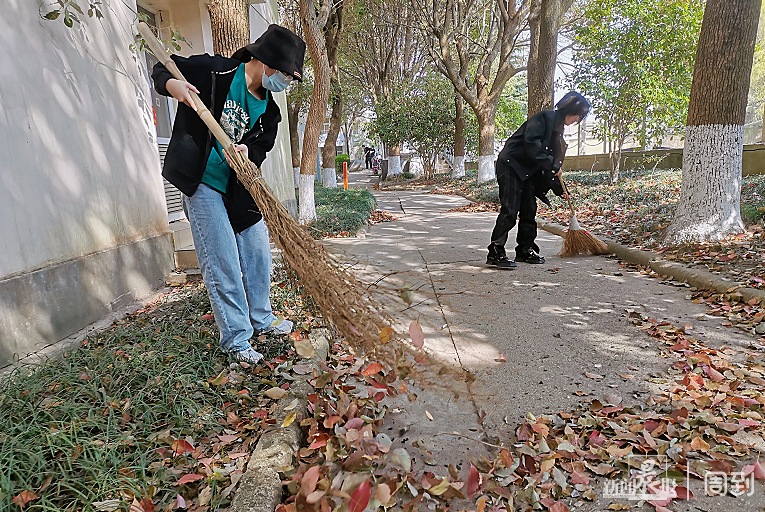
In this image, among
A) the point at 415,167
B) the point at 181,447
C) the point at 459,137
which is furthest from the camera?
the point at 415,167

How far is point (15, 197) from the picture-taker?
314 cm

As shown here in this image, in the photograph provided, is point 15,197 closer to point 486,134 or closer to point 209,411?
point 209,411

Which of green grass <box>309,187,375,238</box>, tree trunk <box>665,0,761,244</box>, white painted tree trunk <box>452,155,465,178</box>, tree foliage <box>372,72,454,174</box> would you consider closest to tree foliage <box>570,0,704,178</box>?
tree trunk <box>665,0,761,244</box>

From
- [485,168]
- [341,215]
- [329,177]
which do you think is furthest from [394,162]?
[341,215]

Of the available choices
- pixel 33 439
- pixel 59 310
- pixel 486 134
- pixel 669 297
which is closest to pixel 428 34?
pixel 486 134

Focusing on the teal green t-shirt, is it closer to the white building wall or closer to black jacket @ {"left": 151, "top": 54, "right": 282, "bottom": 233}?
black jacket @ {"left": 151, "top": 54, "right": 282, "bottom": 233}

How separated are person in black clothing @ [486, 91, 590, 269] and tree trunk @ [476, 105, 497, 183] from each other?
9.75 metres

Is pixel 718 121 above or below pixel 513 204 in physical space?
above

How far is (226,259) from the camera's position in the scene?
272 centimetres

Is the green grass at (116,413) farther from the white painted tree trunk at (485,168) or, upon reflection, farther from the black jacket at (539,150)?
the white painted tree trunk at (485,168)

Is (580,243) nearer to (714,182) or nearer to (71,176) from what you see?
(714,182)

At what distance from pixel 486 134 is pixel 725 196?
34.4 feet

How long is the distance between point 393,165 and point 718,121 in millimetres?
19908

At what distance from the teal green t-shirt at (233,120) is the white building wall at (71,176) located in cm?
148
